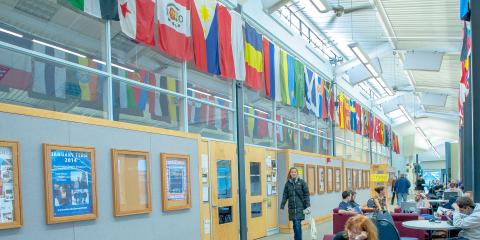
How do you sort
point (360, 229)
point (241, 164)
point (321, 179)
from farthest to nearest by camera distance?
point (321, 179) → point (241, 164) → point (360, 229)

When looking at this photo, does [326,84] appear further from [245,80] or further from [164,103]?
[164,103]

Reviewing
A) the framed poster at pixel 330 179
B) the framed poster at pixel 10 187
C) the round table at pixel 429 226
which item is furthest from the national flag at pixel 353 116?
the framed poster at pixel 10 187

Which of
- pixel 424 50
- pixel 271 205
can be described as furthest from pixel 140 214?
pixel 424 50

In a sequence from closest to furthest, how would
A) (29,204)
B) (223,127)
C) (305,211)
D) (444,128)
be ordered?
(29,204), (305,211), (223,127), (444,128)

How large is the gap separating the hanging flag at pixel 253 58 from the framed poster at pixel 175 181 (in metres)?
3.14

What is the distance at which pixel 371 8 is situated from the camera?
11.2m

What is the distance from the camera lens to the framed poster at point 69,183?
4.77 meters

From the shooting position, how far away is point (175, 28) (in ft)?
24.4

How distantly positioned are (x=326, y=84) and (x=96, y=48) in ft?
35.8

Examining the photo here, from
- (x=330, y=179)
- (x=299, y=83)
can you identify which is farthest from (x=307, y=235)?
(x=330, y=179)

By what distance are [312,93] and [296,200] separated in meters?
6.20

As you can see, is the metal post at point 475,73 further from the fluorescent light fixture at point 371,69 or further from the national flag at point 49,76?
the fluorescent light fixture at point 371,69

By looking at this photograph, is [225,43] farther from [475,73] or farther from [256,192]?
[475,73]

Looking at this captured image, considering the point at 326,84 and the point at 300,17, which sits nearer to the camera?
the point at 300,17
